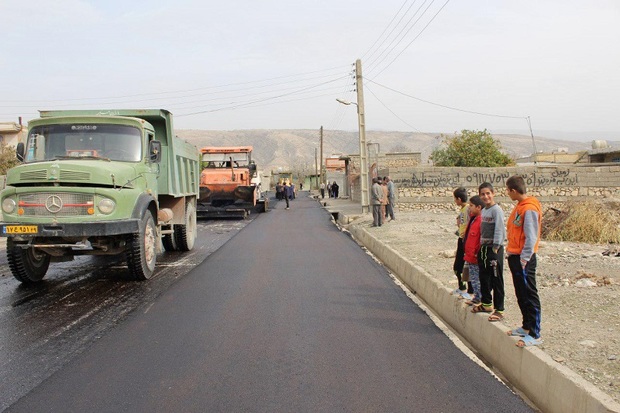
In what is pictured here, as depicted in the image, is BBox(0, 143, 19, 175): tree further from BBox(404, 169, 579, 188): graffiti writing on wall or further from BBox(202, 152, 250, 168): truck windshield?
BBox(404, 169, 579, 188): graffiti writing on wall

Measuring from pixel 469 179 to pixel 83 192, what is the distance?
832 inches

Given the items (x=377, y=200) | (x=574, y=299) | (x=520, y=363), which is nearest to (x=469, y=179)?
(x=377, y=200)

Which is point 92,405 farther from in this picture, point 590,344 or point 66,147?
point 66,147

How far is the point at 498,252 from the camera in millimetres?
5691

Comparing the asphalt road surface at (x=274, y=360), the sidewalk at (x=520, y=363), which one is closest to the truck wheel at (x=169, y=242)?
the asphalt road surface at (x=274, y=360)

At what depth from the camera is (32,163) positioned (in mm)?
8859

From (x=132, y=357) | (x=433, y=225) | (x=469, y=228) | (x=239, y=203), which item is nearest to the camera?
(x=132, y=357)

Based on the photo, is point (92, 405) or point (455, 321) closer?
point (92, 405)

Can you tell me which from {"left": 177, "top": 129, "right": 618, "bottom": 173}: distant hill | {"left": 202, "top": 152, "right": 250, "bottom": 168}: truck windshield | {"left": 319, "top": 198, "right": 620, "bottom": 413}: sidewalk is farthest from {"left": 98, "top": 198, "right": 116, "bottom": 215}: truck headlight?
{"left": 177, "top": 129, "right": 618, "bottom": 173}: distant hill

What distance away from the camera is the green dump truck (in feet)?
27.4

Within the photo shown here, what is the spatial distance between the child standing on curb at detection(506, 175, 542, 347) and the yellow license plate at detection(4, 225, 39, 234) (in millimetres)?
6477

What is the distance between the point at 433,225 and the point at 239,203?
1167 cm

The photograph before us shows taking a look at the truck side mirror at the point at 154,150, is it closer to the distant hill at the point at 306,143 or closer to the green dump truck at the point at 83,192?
the green dump truck at the point at 83,192

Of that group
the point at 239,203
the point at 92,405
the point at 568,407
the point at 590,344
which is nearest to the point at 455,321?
the point at 590,344
